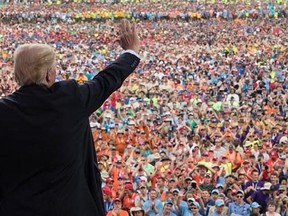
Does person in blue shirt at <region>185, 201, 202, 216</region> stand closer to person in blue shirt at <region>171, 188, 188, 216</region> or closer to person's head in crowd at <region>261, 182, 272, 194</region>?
person in blue shirt at <region>171, 188, 188, 216</region>

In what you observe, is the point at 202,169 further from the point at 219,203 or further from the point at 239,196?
the point at 219,203

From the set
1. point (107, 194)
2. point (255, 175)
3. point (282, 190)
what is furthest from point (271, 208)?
point (107, 194)

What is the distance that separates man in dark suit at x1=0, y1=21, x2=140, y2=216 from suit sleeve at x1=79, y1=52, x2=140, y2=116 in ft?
0.06

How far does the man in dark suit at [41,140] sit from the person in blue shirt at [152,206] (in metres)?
5.72

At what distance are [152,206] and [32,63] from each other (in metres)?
5.93

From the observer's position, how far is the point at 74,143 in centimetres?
190

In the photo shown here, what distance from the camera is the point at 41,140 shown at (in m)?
1.85

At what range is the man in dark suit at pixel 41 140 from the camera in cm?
184

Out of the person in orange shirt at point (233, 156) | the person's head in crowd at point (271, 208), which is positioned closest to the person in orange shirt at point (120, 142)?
the person in orange shirt at point (233, 156)

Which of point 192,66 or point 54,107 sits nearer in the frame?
point 54,107

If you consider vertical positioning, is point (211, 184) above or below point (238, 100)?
below

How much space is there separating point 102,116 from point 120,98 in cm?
221

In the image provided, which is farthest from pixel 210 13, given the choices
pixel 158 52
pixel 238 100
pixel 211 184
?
pixel 211 184

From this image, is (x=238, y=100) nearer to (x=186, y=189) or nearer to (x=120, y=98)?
(x=120, y=98)
